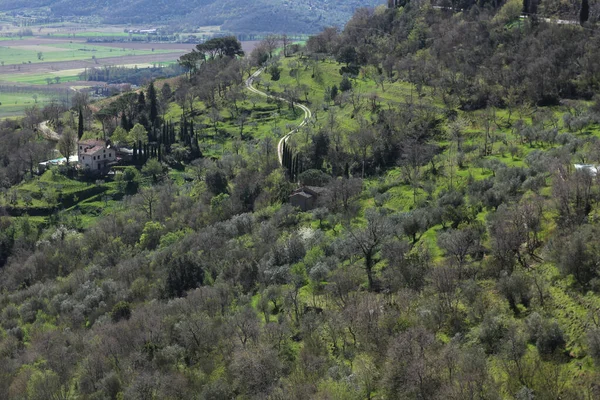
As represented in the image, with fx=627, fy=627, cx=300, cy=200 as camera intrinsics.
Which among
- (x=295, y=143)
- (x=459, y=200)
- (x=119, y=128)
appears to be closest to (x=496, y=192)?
(x=459, y=200)

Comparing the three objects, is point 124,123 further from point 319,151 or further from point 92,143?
point 319,151

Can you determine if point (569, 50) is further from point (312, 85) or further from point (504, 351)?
point (504, 351)

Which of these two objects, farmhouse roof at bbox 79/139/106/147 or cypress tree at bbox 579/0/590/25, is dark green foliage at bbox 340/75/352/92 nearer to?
cypress tree at bbox 579/0/590/25

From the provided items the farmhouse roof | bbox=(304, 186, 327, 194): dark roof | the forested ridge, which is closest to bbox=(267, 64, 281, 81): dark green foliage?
the forested ridge

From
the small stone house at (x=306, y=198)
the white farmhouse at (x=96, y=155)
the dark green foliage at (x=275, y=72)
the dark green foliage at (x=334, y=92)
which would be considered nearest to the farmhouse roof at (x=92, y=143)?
the white farmhouse at (x=96, y=155)

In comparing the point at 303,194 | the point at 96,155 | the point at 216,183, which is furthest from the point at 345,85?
the point at 303,194

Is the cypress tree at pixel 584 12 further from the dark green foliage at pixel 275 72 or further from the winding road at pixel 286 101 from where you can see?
the dark green foliage at pixel 275 72

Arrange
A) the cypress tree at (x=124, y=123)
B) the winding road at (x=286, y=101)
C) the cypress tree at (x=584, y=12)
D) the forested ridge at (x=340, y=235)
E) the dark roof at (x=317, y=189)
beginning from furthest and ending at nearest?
the cypress tree at (x=124, y=123) → the cypress tree at (x=584, y=12) → the winding road at (x=286, y=101) → the dark roof at (x=317, y=189) → the forested ridge at (x=340, y=235)
